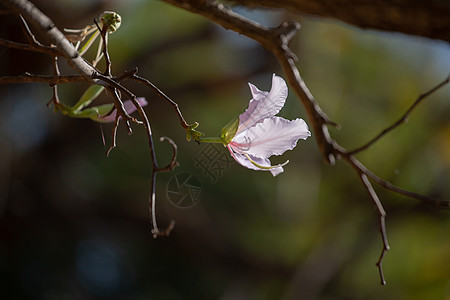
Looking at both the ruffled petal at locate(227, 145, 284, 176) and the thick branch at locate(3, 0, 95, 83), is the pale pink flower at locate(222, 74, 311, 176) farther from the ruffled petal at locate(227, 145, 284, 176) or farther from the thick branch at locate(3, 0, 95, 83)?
the thick branch at locate(3, 0, 95, 83)

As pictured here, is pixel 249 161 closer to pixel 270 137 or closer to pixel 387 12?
pixel 270 137

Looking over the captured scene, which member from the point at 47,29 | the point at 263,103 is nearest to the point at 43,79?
the point at 47,29

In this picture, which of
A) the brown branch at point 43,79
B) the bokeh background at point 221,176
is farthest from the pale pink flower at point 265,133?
the bokeh background at point 221,176

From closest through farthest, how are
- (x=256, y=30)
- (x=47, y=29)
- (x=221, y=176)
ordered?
1. (x=47, y=29)
2. (x=256, y=30)
3. (x=221, y=176)

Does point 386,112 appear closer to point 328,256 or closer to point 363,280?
point 328,256

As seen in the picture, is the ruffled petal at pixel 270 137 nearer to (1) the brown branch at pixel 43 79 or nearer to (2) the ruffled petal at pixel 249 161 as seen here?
(2) the ruffled petal at pixel 249 161

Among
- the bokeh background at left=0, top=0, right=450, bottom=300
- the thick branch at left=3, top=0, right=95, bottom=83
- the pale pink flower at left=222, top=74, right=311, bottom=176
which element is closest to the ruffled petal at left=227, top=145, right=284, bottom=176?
the pale pink flower at left=222, top=74, right=311, bottom=176

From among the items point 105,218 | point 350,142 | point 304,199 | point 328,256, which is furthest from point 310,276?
point 105,218
